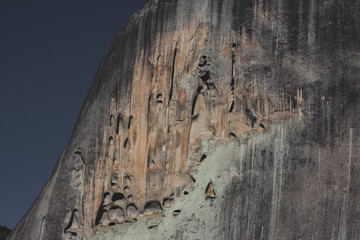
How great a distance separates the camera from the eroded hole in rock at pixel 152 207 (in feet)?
39.9

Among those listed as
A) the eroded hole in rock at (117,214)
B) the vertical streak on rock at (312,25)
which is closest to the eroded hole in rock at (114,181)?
the eroded hole in rock at (117,214)

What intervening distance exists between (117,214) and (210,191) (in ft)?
6.06

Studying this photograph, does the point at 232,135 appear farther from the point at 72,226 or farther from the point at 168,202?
the point at 72,226

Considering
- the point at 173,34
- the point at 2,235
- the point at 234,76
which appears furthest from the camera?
the point at 2,235

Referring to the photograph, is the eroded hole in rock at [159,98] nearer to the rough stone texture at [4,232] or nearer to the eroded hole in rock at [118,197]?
the eroded hole in rock at [118,197]

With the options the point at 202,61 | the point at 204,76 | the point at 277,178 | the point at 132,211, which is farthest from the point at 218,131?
the point at 132,211

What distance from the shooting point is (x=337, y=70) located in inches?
435

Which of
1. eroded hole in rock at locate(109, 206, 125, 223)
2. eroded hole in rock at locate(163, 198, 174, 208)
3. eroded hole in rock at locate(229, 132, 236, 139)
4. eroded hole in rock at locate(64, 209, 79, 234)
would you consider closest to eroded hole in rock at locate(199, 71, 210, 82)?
eroded hole in rock at locate(229, 132, 236, 139)

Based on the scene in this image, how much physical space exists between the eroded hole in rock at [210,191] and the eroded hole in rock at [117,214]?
1684 mm

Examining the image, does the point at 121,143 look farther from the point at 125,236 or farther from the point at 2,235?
the point at 2,235

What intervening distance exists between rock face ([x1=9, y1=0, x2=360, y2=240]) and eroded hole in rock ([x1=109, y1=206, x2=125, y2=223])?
0.02 m

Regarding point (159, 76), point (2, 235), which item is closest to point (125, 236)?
point (159, 76)

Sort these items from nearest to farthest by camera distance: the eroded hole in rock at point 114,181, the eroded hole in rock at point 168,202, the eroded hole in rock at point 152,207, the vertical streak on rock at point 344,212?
the vertical streak on rock at point 344,212, the eroded hole in rock at point 168,202, the eroded hole in rock at point 152,207, the eroded hole in rock at point 114,181

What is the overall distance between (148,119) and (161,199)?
145 centimetres
